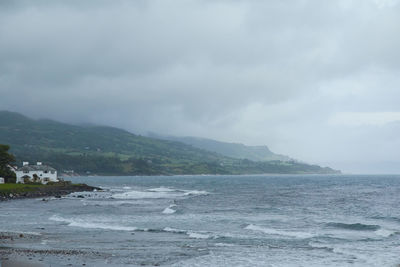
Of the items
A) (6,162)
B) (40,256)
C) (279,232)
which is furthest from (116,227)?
(6,162)

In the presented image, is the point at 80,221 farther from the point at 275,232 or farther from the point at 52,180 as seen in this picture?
the point at 52,180

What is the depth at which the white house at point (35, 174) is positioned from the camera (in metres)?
123

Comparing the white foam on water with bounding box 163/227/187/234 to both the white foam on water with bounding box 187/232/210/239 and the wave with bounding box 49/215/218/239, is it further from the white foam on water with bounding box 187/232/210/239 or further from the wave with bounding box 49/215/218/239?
the white foam on water with bounding box 187/232/210/239

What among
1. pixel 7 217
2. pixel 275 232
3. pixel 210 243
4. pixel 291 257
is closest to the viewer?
pixel 291 257

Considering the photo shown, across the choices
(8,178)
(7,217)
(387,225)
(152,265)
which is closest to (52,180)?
(8,178)

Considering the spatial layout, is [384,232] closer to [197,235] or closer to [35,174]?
[197,235]

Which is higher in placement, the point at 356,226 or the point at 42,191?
the point at 356,226

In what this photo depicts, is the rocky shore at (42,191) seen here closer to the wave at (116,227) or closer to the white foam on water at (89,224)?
the white foam on water at (89,224)

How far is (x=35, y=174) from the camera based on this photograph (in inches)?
4975

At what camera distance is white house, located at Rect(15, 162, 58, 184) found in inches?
4843

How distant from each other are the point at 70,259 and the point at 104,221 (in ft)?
78.7

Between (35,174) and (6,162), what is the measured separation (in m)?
15.2

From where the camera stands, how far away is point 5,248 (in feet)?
105

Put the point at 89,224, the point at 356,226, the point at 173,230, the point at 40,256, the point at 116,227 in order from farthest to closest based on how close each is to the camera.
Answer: the point at 356,226 < the point at 89,224 < the point at 116,227 < the point at 173,230 < the point at 40,256
